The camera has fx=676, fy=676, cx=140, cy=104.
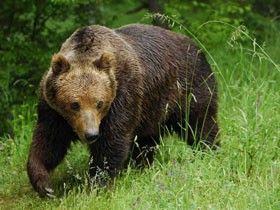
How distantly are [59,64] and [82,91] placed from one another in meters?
0.33

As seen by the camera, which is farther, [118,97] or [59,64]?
[118,97]

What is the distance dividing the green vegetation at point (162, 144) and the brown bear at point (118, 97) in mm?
204

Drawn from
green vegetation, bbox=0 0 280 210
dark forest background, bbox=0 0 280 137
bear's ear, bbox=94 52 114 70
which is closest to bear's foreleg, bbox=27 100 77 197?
green vegetation, bbox=0 0 280 210

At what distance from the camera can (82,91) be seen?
557cm

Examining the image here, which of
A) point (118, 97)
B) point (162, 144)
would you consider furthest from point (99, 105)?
point (162, 144)

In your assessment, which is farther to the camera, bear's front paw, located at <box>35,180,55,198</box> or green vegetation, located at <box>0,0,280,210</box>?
bear's front paw, located at <box>35,180,55,198</box>

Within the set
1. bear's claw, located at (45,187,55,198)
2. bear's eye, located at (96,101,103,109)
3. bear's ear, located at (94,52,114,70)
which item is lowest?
bear's claw, located at (45,187,55,198)

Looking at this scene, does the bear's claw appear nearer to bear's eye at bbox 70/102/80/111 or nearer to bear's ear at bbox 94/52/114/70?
bear's eye at bbox 70/102/80/111

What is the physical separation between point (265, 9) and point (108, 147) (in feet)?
24.2

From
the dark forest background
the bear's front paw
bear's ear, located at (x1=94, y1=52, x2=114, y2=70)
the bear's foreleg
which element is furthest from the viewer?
the dark forest background

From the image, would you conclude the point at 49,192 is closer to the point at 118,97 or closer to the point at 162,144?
the point at 118,97

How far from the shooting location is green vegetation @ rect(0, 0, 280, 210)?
5.30 m

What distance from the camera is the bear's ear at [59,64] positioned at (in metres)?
5.65

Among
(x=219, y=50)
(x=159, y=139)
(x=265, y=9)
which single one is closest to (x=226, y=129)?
(x=159, y=139)
